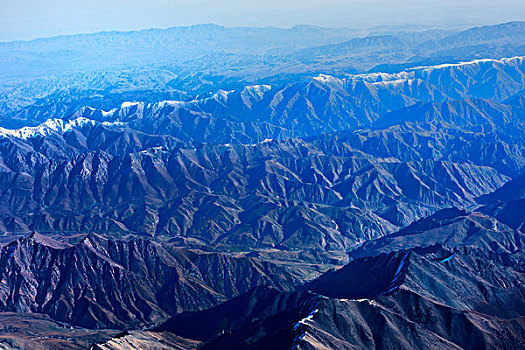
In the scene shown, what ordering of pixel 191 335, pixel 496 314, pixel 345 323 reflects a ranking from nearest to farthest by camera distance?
1. pixel 345 323
2. pixel 496 314
3. pixel 191 335

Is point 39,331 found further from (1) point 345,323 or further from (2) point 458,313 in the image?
(2) point 458,313

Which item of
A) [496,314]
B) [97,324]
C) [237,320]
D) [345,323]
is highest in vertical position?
[345,323]

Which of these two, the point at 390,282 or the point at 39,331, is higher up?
the point at 390,282

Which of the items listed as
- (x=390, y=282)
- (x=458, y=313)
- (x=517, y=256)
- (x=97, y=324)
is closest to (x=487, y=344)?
(x=458, y=313)

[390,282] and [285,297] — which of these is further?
[285,297]

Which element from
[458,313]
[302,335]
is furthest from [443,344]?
[302,335]

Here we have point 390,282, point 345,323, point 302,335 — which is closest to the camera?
point 302,335

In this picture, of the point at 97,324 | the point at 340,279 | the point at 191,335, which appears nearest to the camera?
the point at 191,335

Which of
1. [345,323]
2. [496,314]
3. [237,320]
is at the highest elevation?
[345,323]

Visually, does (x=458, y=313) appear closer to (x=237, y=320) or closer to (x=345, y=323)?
(x=345, y=323)
